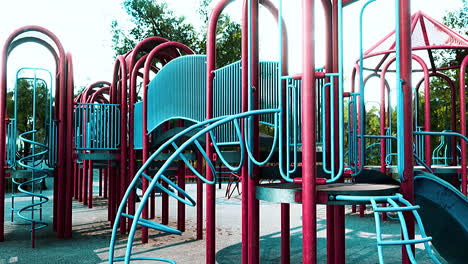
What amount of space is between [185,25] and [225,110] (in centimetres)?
2458

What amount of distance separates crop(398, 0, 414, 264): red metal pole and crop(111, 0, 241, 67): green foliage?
24.6 m

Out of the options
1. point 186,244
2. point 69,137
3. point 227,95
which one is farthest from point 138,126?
point 227,95

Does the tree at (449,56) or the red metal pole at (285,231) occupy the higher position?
the tree at (449,56)

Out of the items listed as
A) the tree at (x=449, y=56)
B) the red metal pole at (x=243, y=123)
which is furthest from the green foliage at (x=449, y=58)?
the red metal pole at (x=243, y=123)

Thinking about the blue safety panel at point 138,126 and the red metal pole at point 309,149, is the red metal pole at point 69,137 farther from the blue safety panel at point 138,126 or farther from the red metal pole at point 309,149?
the red metal pole at point 309,149

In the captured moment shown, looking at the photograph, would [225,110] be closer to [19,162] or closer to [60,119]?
[60,119]

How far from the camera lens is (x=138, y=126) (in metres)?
8.59

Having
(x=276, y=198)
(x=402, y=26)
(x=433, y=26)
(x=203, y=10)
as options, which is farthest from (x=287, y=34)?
(x=203, y=10)

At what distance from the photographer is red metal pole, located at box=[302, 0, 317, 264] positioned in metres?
3.46

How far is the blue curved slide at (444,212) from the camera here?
13.9ft

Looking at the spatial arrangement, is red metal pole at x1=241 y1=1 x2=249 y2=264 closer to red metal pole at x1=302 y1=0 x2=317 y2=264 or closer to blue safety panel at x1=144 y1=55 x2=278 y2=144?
blue safety panel at x1=144 y1=55 x2=278 y2=144

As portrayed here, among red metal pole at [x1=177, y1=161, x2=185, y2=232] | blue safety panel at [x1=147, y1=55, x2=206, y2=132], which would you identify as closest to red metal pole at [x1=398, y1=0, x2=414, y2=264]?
blue safety panel at [x1=147, y1=55, x2=206, y2=132]

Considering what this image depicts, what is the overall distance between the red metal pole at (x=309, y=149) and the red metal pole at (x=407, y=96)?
89 centimetres

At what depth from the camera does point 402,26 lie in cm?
392
